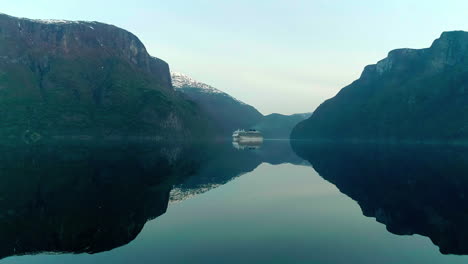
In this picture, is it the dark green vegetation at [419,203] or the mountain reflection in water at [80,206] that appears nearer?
the mountain reflection in water at [80,206]

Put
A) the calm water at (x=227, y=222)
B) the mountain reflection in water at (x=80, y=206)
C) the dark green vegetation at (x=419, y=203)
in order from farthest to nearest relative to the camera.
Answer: the dark green vegetation at (x=419, y=203) < the mountain reflection in water at (x=80, y=206) < the calm water at (x=227, y=222)

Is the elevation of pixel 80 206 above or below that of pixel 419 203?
above

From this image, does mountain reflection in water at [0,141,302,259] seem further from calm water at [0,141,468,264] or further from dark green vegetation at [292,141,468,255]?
dark green vegetation at [292,141,468,255]

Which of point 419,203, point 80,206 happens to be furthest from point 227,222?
point 419,203

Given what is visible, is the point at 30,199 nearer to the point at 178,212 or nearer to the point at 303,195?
the point at 178,212

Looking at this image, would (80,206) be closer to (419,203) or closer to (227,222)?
(227,222)

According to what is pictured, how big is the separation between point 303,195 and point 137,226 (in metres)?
23.5

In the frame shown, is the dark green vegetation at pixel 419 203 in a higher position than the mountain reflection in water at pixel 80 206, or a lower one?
lower

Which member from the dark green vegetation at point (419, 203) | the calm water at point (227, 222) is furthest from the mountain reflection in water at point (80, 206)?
the dark green vegetation at point (419, 203)

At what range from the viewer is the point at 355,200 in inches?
1476

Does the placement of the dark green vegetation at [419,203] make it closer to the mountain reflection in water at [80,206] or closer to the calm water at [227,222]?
the calm water at [227,222]

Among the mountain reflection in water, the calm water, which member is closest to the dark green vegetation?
the calm water

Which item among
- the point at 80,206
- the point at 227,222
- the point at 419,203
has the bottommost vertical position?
the point at 227,222

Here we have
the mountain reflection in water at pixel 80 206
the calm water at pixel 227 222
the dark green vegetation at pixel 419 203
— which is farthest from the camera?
the dark green vegetation at pixel 419 203
